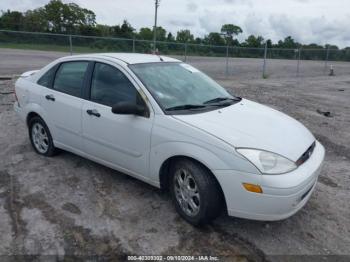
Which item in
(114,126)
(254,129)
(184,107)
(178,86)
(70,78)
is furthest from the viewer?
(70,78)

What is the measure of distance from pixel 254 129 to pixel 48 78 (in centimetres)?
299

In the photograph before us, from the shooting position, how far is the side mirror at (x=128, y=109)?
3600mm

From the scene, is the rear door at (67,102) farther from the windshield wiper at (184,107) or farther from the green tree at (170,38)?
the green tree at (170,38)

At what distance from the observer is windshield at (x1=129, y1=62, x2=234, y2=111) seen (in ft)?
12.4

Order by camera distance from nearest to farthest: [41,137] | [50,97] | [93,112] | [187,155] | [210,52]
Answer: [187,155] < [93,112] < [50,97] < [41,137] < [210,52]

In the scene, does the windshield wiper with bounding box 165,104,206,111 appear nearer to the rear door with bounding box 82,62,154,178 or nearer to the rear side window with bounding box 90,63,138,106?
the rear door with bounding box 82,62,154,178

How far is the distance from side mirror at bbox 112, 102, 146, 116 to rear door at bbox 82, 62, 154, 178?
75 mm

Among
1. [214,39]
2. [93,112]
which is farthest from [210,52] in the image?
[214,39]

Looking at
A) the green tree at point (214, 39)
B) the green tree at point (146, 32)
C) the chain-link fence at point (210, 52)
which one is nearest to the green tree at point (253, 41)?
the green tree at point (214, 39)

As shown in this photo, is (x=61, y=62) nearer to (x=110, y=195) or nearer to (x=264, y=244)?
(x=110, y=195)

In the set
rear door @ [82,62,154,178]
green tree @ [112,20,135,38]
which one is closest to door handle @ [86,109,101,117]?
rear door @ [82,62,154,178]

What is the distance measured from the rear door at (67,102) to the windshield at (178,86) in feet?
2.83

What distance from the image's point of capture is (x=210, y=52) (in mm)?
23219

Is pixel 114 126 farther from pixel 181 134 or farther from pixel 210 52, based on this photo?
pixel 210 52
